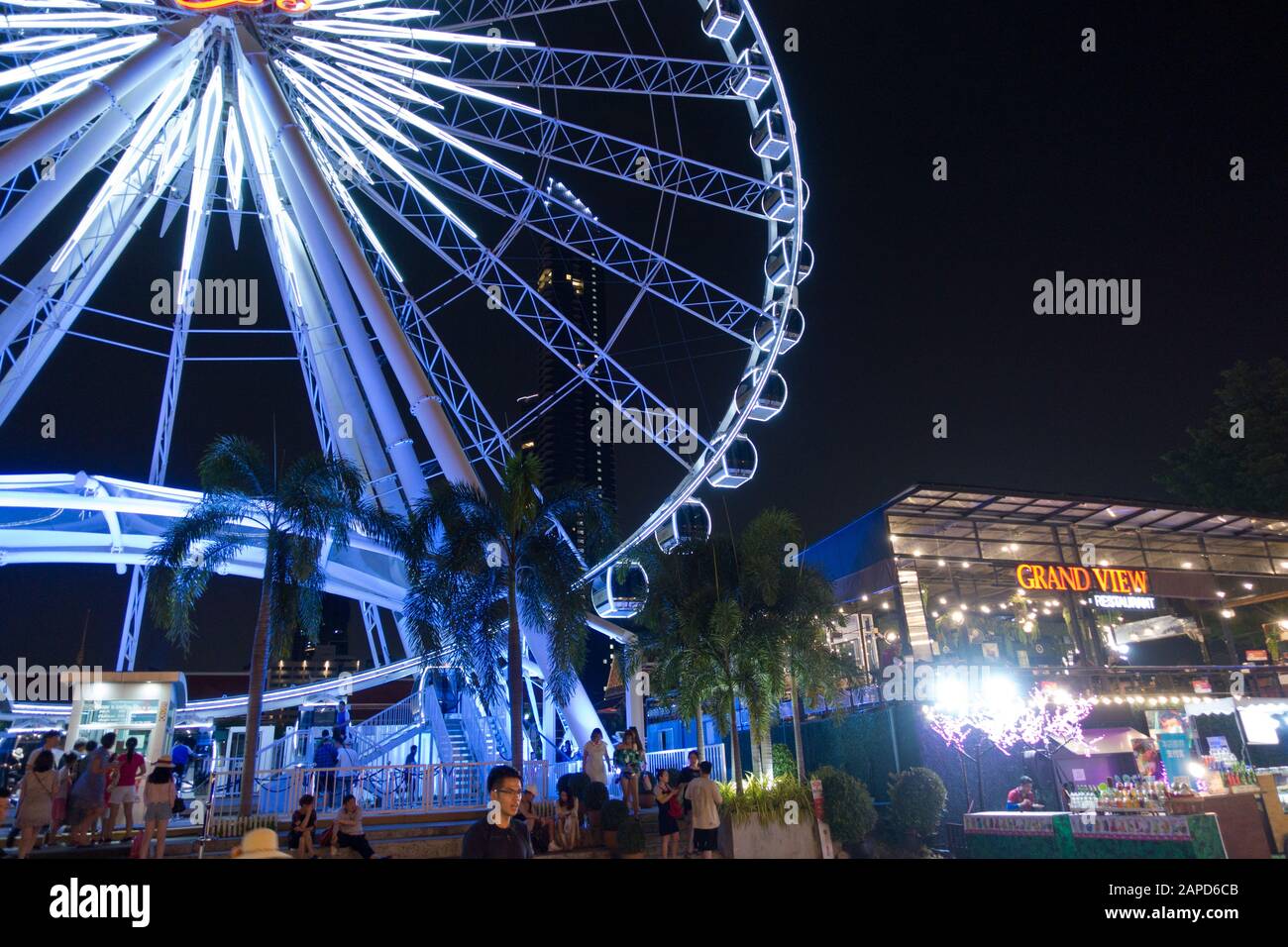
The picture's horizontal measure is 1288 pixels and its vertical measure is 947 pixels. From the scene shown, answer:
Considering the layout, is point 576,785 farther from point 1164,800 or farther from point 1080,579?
point 1080,579

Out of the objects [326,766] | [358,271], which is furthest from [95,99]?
[326,766]

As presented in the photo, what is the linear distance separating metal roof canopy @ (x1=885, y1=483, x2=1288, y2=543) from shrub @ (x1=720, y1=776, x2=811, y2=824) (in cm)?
1079

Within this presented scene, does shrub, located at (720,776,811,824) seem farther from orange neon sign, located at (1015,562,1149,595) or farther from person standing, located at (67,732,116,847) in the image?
orange neon sign, located at (1015,562,1149,595)

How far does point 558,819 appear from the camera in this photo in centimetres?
1484

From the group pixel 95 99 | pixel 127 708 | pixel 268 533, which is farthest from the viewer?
pixel 127 708

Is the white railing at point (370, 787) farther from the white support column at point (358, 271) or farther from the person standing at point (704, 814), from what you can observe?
the white support column at point (358, 271)

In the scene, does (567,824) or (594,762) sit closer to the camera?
(567,824)

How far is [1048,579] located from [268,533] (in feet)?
69.5

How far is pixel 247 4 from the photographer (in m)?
17.8

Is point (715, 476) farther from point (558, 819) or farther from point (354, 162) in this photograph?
point (354, 162)
